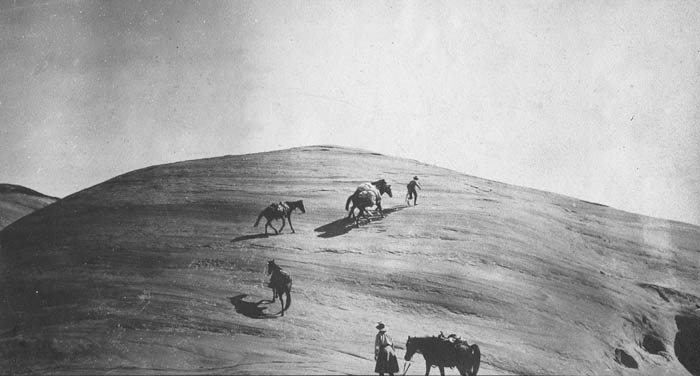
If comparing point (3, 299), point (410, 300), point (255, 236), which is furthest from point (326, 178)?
point (3, 299)

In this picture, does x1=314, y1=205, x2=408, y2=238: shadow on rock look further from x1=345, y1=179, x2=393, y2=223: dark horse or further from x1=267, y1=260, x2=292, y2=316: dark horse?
x1=267, y1=260, x2=292, y2=316: dark horse

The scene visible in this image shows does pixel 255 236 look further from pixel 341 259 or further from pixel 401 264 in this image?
pixel 401 264

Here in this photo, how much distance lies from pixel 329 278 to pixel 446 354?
533cm

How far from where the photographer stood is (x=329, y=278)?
19828 millimetres

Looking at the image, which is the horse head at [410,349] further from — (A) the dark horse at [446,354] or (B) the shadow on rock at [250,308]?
(B) the shadow on rock at [250,308]

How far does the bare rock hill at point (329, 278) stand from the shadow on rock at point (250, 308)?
0.06m

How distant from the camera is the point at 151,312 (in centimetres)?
1773

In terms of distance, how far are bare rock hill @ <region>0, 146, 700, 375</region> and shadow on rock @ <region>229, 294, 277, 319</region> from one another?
2.2 inches

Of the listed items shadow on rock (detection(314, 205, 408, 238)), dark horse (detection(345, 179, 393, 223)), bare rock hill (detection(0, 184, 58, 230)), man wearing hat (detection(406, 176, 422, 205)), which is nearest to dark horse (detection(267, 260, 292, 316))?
shadow on rock (detection(314, 205, 408, 238))

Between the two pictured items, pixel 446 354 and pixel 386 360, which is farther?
pixel 446 354

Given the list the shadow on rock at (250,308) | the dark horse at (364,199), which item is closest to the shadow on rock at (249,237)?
the dark horse at (364,199)

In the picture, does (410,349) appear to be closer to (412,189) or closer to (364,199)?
(364,199)

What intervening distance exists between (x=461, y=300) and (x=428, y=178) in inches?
355

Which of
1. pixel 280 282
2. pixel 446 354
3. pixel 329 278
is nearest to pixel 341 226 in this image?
pixel 329 278
